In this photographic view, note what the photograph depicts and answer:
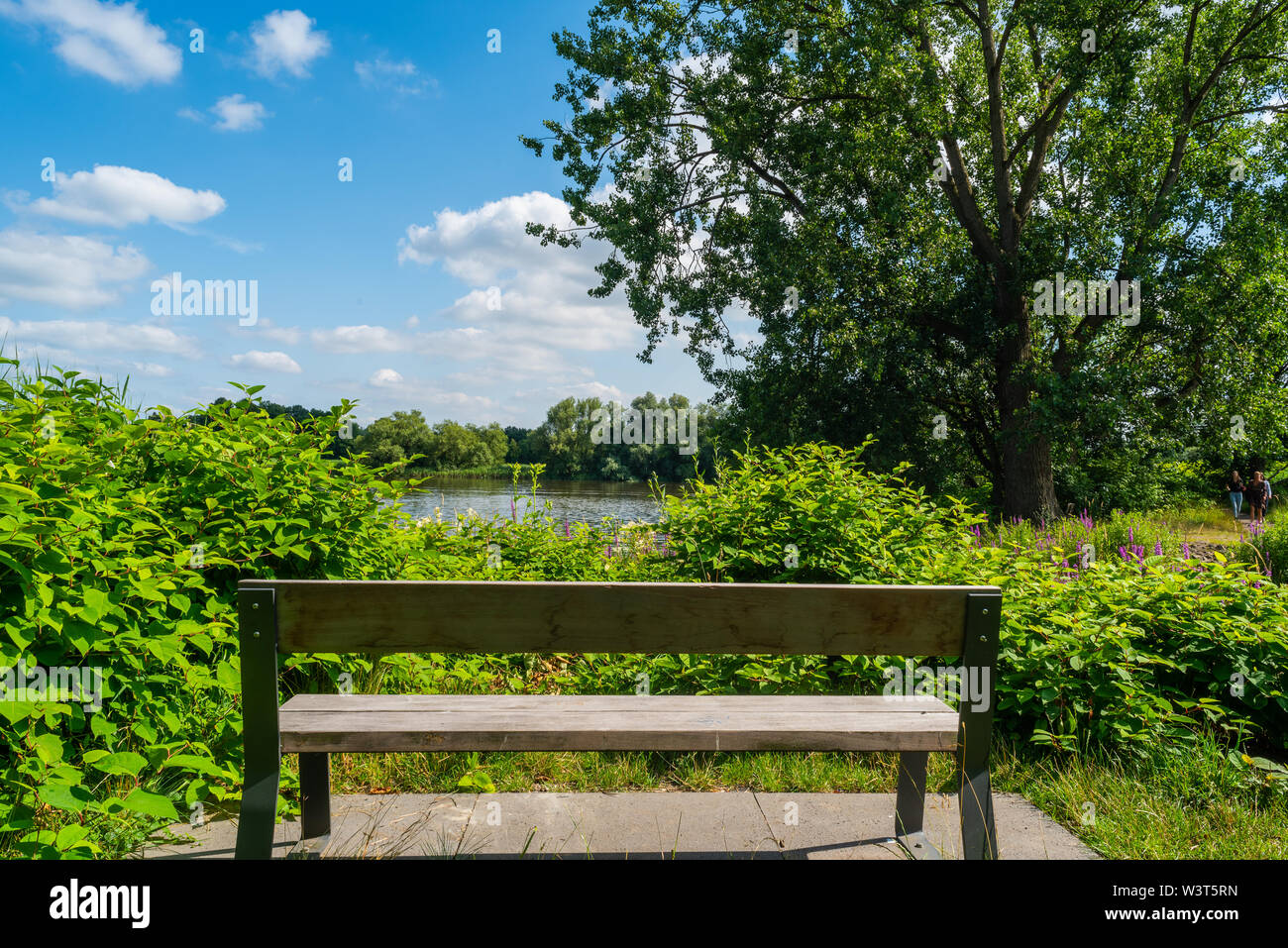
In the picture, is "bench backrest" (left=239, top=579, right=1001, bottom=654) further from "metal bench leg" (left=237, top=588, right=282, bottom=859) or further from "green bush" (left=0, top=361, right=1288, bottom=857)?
"green bush" (left=0, top=361, right=1288, bottom=857)

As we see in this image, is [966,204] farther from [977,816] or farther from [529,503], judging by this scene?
[977,816]

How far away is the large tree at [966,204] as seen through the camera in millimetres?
12023

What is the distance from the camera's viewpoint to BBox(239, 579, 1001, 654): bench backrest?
2154mm

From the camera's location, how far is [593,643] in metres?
2.17

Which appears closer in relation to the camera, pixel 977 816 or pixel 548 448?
pixel 977 816

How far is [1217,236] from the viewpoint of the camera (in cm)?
1220

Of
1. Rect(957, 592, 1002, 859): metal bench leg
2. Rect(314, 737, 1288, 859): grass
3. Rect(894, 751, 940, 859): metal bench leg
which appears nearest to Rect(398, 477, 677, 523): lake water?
Rect(314, 737, 1288, 859): grass

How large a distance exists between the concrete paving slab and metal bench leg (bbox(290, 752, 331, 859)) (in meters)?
0.07

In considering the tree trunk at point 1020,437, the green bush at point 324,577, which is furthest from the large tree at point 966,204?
the green bush at point 324,577

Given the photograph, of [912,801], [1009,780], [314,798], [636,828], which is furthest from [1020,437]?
[314,798]

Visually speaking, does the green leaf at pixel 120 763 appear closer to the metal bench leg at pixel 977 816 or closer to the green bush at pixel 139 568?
the green bush at pixel 139 568

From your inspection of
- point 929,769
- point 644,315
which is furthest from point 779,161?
point 929,769

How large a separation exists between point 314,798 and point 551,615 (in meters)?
1.25
